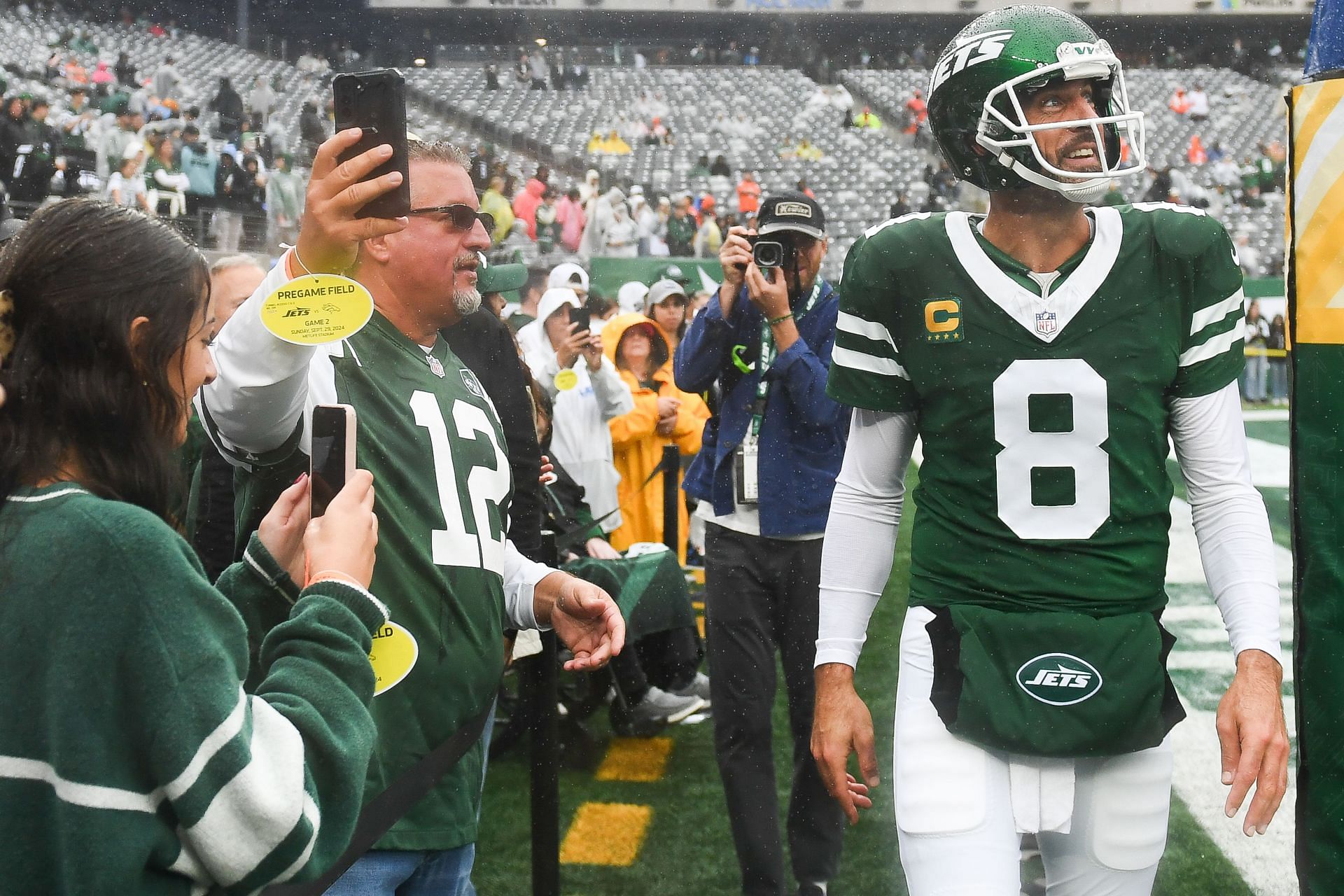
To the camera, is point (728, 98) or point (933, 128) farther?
point (728, 98)

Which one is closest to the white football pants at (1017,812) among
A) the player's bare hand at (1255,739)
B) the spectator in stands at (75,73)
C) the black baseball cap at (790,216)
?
the player's bare hand at (1255,739)

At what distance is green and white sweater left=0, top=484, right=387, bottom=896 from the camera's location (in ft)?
3.58

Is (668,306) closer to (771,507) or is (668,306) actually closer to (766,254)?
(766,254)

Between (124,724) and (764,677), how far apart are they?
92.6 inches

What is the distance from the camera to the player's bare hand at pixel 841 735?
6.42ft

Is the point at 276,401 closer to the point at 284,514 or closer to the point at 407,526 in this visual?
the point at 284,514

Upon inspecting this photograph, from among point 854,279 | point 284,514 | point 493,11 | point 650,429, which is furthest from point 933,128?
point 493,11

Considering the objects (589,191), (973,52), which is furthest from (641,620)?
(589,191)

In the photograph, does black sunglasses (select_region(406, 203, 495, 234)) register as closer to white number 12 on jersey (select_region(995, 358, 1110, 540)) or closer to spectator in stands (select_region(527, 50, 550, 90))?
white number 12 on jersey (select_region(995, 358, 1110, 540))

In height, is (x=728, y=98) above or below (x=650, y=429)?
above

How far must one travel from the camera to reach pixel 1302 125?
198 centimetres

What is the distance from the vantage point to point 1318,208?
1.96 meters

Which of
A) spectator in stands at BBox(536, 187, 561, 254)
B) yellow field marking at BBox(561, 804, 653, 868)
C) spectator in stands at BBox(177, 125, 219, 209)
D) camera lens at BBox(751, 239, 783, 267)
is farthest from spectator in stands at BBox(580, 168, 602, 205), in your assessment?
camera lens at BBox(751, 239, 783, 267)

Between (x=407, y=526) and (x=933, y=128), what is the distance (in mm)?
1107
